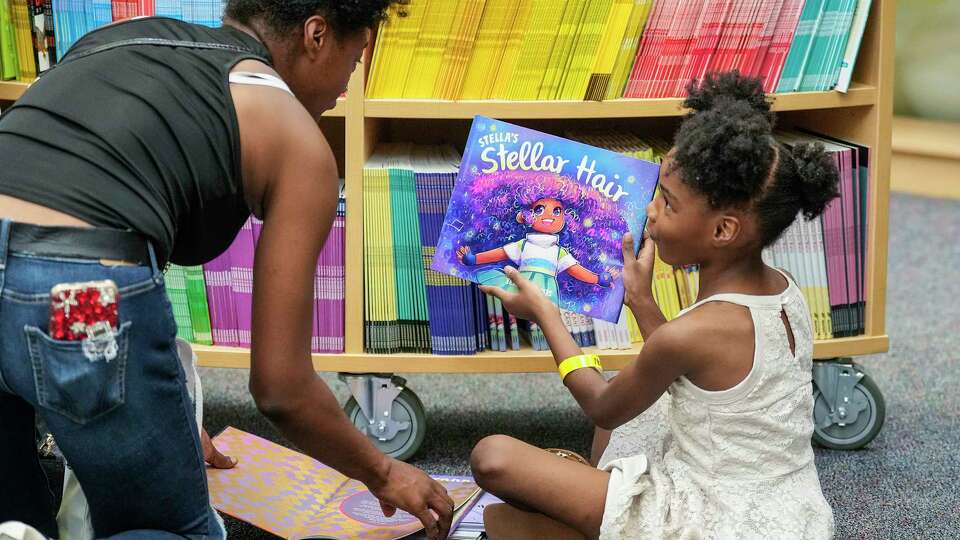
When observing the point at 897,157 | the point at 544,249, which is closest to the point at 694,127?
the point at 544,249

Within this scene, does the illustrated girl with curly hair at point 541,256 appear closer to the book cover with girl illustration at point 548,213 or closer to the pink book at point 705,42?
the book cover with girl illustration at point 548,213

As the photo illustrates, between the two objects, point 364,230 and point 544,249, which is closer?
point 544,249

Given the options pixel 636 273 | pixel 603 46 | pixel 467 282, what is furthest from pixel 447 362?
pixel 603 46

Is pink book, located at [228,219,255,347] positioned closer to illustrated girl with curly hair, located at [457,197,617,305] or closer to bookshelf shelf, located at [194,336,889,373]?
bookshelf shelf, located at [194,336,889,373]

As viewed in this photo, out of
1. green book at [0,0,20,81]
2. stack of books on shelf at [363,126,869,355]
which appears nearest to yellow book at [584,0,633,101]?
stack of books on shelf at [363,126,869,355]

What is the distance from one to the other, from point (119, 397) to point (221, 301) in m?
0.82

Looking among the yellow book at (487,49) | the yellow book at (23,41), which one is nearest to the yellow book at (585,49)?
the yellow book at (487,49)

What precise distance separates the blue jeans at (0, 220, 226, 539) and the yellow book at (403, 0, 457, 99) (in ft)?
2.53

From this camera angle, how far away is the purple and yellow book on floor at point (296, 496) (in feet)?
5.30

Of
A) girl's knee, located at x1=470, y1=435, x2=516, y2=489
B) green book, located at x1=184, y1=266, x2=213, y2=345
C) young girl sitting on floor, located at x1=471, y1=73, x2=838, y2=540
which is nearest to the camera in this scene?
young girl sitting on floor, located at x1=471, y1=73, x2=838, y2=540

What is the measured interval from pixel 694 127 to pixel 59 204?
0.79m

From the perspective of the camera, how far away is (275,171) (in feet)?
4.05

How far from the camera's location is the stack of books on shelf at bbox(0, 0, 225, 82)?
1.86 metres

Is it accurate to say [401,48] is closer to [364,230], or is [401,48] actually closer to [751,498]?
[364,230]
